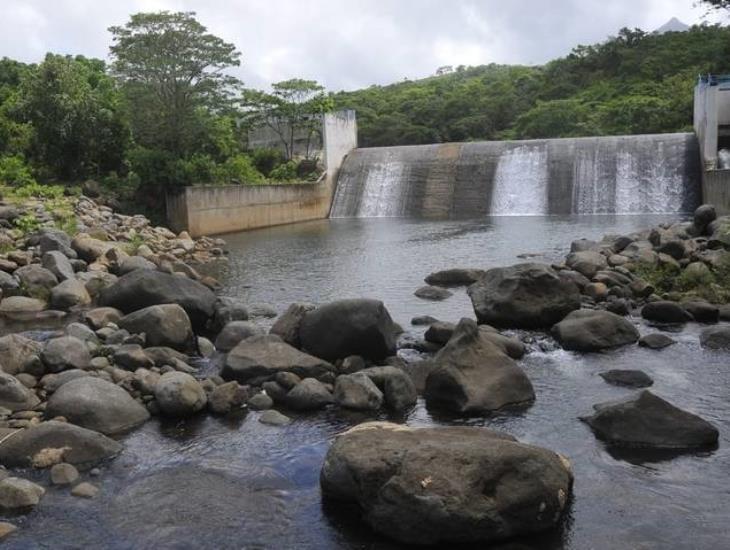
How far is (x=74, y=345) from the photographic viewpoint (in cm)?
1081

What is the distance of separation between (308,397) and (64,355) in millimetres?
3714

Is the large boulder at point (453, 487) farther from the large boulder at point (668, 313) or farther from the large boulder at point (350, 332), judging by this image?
the large boulder at point (668, 313)

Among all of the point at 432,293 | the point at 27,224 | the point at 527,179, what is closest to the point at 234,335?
the point at 432,293

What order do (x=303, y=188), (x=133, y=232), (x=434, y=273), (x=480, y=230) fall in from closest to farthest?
(x=434, y=273) < (x=133, y=232) < (x=480, y=230) < (x=303, y=188)

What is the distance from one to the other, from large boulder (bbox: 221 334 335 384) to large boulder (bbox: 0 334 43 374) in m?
2.76

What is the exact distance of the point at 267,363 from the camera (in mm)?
10398

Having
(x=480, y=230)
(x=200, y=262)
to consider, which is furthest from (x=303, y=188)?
(x=200, y=262)

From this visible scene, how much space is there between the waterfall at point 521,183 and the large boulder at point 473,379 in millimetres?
27494

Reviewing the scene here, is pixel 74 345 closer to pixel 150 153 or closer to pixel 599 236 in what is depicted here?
pixel 599 236

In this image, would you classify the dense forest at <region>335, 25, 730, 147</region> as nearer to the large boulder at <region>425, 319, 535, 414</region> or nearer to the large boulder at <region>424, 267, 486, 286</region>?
the large boulder at <region>424, 267, 486, 286</region>

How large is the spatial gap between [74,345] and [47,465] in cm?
338

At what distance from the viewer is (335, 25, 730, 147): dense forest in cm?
5219

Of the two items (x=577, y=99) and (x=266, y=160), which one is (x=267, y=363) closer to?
(x=266, y=160)

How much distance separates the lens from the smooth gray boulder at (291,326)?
1159 cm
